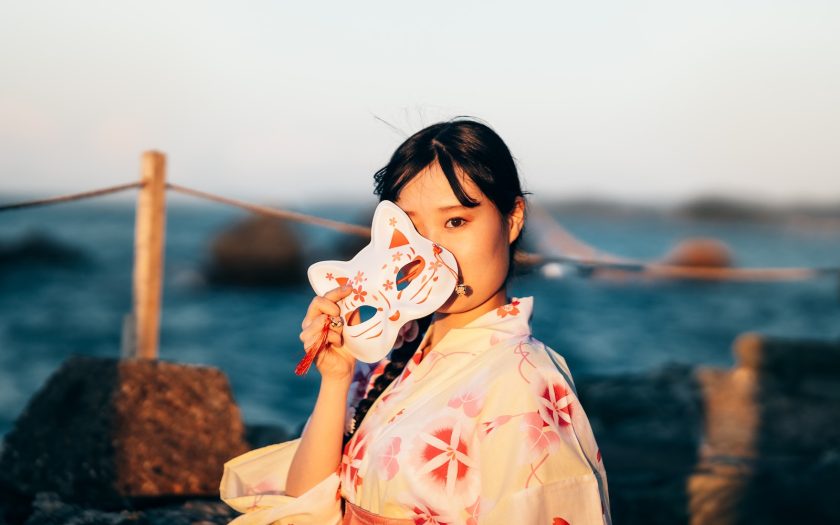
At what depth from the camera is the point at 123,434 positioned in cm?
305

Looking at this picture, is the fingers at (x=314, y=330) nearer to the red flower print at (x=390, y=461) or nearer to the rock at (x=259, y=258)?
the red flower print at (x=390, y=461)

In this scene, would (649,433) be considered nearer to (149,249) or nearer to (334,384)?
(149,249)

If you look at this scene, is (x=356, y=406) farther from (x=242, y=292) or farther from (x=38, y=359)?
(x=242, y=292)

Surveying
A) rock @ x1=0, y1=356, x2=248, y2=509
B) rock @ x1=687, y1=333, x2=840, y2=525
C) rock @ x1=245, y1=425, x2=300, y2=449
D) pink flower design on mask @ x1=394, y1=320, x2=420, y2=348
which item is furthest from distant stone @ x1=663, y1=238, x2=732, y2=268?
pink flower design on mask @ x1=394, y1=320, x2=420, y2=348

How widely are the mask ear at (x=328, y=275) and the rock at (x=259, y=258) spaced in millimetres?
17914

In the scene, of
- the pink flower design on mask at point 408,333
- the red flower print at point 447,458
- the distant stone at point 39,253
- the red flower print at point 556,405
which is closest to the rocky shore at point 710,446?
the pink flower design on mask at point 408,333

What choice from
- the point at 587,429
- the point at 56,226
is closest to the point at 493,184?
the point at 587,429

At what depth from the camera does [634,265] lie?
4125 millimetres

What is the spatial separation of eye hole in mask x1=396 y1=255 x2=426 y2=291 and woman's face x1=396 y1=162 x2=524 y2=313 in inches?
3.3

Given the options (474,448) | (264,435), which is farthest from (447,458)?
(264,435)

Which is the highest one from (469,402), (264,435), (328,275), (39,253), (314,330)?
(328,275)

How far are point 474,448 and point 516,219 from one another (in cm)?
60

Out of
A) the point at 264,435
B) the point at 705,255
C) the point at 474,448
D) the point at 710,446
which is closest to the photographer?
the point at 474,448

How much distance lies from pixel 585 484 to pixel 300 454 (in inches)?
28.1
